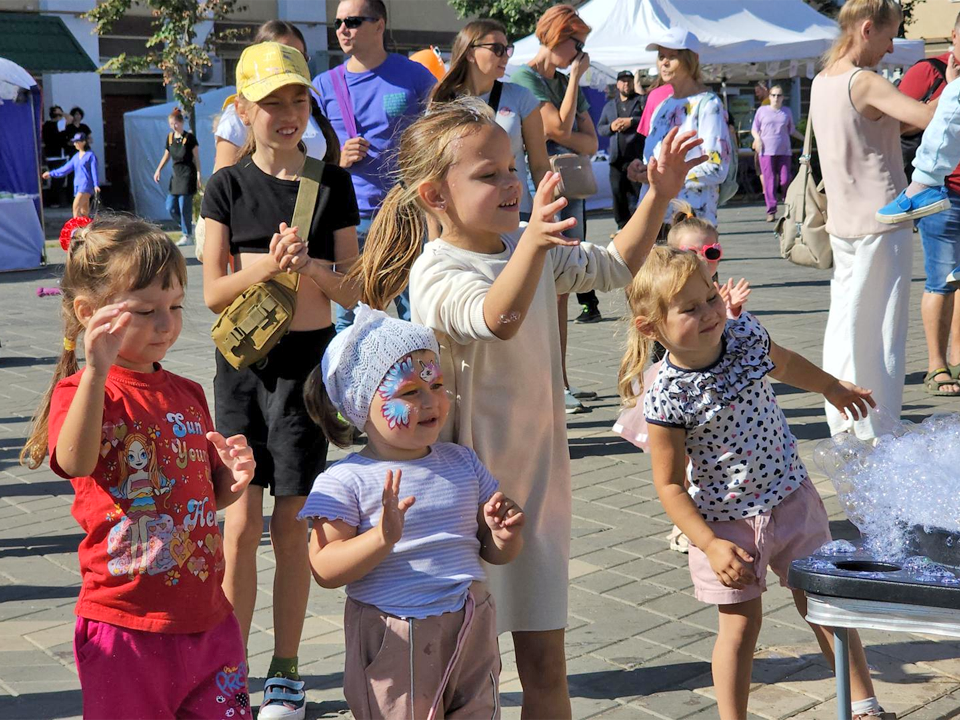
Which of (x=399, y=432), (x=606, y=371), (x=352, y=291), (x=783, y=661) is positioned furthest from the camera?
(x=606, y=371)

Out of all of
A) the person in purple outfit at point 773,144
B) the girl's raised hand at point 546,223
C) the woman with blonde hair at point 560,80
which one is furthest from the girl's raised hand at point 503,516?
the person in purple outfit at point 773,144

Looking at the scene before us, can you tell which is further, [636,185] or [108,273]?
[636,185]

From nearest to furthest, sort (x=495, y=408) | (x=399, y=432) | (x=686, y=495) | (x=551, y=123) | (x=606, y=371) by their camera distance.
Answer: (x=399, y=432)
(x=495, y=408)
(x=686, y=495)
(x=551, y=123)
(x=606, y=371)

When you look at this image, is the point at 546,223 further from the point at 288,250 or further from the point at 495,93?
the point at 495,93

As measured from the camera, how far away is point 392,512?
2.35 m

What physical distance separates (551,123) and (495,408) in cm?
432

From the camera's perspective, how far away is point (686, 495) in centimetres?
291

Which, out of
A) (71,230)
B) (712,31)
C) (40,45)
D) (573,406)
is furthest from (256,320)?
(40,45)

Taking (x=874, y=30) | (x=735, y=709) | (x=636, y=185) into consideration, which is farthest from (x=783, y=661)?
(x=636, y=185)

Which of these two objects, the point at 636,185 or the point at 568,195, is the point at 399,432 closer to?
the point at 568,195

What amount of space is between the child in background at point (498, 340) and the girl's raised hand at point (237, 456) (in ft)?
1.44

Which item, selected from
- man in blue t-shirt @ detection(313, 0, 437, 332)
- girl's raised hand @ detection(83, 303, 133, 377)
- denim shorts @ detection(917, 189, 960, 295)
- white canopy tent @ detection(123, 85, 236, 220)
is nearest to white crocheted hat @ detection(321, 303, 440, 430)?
girl's raised hand @ detection(83, 303, 133, 377)

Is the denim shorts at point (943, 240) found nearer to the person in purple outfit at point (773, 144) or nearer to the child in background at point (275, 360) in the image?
the child in background at point (275, 360)

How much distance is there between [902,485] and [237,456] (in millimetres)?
1328
